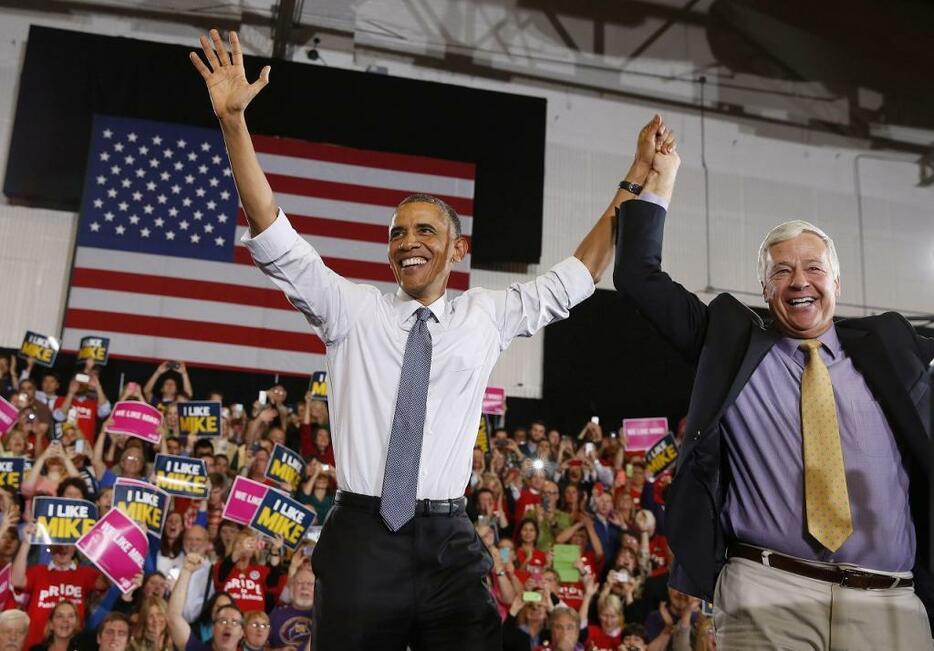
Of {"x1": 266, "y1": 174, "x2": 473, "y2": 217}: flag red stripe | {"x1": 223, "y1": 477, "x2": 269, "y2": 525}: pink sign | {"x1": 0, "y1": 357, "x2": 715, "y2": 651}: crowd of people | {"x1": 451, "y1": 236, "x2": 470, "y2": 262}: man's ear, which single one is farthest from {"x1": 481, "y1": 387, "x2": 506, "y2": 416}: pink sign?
{"x1": 451, "y1": 236, "x2": 470, "y2": 262}: man's ear

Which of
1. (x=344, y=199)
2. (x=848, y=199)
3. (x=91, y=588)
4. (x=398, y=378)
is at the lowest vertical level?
(x=91, y=588)

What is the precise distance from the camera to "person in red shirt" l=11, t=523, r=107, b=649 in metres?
4.57

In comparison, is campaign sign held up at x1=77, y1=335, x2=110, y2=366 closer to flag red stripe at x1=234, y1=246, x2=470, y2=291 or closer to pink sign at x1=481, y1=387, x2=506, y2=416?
flag red stripe at x1=234, y1=246, x2=470, y2=291

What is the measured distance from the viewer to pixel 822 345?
188cm

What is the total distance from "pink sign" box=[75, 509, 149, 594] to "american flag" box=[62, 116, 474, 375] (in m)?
4.08

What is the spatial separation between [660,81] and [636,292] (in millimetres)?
9439

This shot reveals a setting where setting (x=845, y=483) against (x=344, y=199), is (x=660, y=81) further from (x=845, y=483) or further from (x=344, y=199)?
(x=845, y=483)

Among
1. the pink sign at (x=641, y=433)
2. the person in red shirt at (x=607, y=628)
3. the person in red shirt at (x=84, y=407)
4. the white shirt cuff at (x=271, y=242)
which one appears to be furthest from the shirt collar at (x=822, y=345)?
the pink sign at (x=641, y=433)

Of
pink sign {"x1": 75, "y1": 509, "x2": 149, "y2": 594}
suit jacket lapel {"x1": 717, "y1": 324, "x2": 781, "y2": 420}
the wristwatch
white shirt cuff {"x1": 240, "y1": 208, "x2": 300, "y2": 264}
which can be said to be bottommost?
pink sign {"x1": 75, "y1": 509, "x2": 149, "y2": 594}

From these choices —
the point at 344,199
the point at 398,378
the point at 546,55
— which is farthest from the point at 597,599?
the point at 546,55

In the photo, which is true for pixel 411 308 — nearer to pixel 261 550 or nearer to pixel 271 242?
pixel 271 242

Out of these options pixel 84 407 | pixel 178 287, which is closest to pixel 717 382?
pixel 84 407

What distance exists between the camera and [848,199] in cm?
1102

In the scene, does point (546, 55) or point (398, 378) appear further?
point (546, 55)
